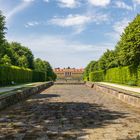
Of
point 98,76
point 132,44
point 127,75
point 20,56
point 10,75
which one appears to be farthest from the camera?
point 20,56

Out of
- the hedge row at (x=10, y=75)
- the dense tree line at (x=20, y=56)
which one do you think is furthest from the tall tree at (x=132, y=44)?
the dense tree line at (x=20, y=56)

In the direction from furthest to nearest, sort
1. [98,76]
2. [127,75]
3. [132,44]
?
→ [98,76]
[127,75]
[132,44]

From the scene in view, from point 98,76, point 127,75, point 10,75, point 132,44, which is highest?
point 132,44

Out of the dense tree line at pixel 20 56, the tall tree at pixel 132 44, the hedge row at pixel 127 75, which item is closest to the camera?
the hedge row at pixel 127 75

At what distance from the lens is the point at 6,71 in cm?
4803

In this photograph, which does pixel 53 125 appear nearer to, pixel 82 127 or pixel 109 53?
pixel 82 127

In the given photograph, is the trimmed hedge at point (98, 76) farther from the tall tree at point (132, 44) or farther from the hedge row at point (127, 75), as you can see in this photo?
the tall tree at point (132, 44)

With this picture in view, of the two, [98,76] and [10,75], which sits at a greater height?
[98,76]

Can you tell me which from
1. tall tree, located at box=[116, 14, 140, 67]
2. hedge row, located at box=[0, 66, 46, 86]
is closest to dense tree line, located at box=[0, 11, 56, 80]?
hedge row, located at box=[0, 66, 46, 86]

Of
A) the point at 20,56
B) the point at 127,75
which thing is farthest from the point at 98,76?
the point at 127,75

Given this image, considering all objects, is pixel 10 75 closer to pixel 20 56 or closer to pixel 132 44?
pixel 132 44

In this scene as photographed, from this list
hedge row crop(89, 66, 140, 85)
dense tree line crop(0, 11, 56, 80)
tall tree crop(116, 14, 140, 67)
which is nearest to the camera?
hedge row crop(89, 66, 140, 85)

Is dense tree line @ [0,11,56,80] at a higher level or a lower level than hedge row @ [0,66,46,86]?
higher

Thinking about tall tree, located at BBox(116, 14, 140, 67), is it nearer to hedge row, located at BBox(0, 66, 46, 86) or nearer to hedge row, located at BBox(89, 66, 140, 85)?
hedge row, located at BBox(89, 66, 140, 85)
